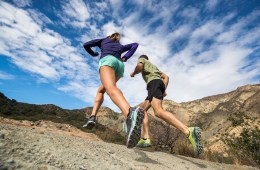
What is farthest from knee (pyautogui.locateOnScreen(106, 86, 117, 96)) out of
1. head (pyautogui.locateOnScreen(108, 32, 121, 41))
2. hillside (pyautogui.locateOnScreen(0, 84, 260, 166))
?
hillside (pyautogui.locateOnScreen(0, 84, 260, 166))

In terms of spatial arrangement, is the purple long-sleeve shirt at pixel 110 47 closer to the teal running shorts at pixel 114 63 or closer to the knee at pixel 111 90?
the teal running shorts at pixel 114 63

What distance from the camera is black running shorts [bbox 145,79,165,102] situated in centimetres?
Result: 488

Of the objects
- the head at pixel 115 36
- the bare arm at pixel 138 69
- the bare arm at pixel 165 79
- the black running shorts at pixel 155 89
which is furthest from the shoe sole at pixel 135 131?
the bare arm at pixel 165 79

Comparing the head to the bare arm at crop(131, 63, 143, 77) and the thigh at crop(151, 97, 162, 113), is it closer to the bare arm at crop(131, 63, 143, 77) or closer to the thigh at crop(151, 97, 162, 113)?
the bare arm at crop(131, 63, 143, 77)

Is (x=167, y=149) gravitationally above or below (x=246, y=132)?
below

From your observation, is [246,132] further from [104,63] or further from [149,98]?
[104,63]

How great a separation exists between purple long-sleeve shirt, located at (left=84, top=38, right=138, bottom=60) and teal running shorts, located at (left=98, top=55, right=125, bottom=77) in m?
0.14

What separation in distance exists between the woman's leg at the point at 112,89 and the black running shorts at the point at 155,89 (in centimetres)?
155

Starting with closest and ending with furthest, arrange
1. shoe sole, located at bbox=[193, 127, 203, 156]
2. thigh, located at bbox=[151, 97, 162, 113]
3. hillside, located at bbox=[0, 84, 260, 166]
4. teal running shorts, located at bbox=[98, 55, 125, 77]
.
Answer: teal running shorts, located at bbox=[98, 55, 125, 77] < shoe sole, located at bbox=[193, 127, 203, 156] < thigh, located at bbox=[151, 97, 162, 113] < hillside, located at bbox=[0, 84, 260, 166]

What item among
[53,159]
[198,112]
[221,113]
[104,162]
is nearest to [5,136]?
[53,159]

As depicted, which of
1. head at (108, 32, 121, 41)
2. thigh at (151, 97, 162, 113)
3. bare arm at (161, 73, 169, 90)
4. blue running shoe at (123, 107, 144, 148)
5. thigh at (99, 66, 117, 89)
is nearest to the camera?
blue running shoe at (123, 107, 144, 148)

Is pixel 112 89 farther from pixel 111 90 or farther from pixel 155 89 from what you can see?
pixel 155 89

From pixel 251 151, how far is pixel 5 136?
8.15 m

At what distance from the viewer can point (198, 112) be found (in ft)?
204
